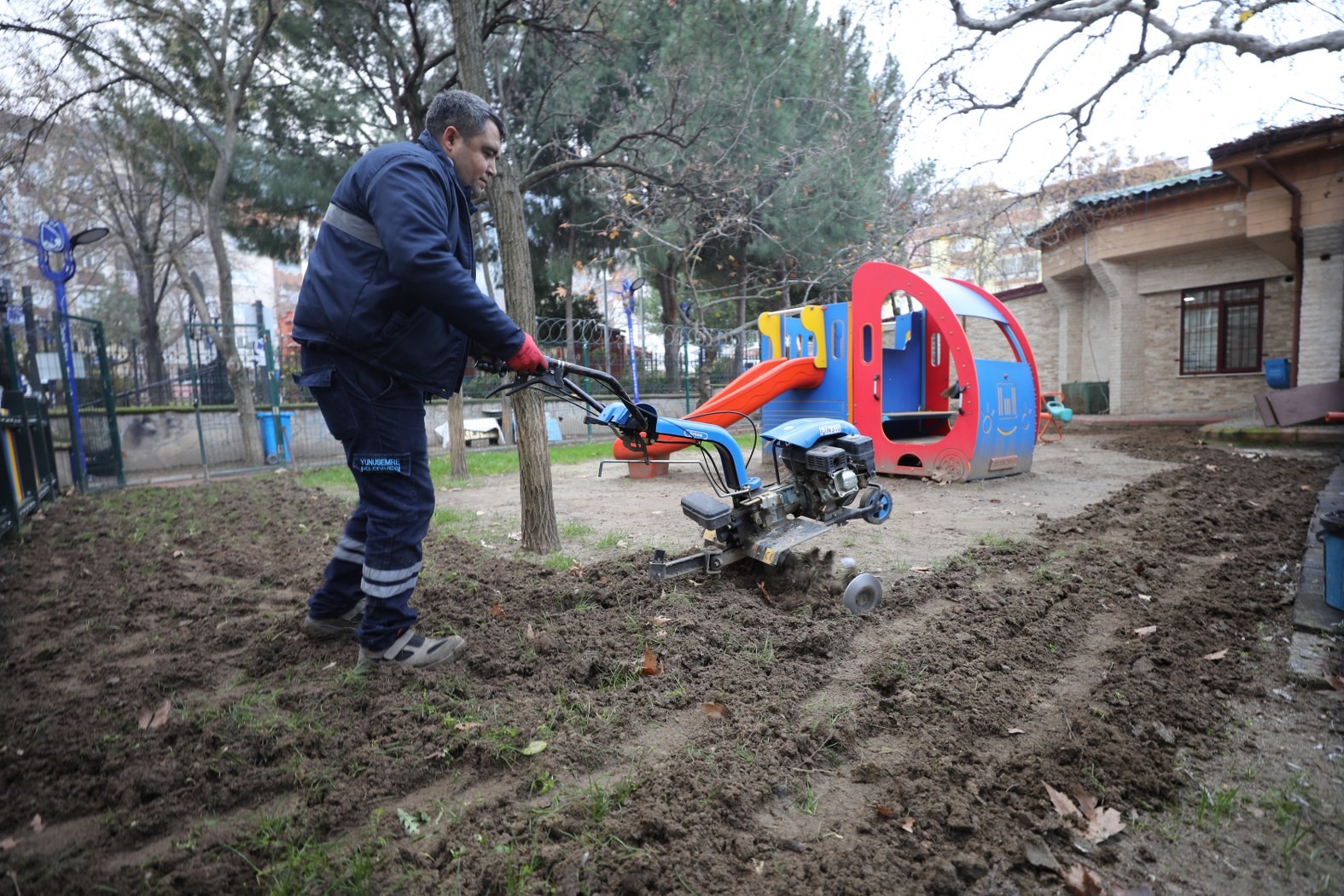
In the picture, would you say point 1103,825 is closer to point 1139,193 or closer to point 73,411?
point 73,411

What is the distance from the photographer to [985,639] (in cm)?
311

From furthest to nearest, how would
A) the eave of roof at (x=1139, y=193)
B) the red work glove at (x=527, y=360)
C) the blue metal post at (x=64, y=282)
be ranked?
the eave of roof at (x=1139, y=193)
the blue metal post at (x=64, y=282)
the red work glove at (x=527, y=360)

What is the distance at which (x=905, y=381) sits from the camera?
9289 mm

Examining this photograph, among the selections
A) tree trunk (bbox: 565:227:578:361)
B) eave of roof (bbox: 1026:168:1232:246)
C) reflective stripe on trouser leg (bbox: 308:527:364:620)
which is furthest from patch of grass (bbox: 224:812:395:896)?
eave of roof (bbox: 1026:168:1232:246)

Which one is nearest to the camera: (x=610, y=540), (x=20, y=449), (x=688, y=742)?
(x=688, y=742)

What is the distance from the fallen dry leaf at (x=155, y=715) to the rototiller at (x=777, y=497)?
1.84 m

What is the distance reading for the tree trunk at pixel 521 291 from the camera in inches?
191

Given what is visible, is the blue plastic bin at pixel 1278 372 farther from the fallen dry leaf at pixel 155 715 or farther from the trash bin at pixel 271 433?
the trash bin at pixel 271 433

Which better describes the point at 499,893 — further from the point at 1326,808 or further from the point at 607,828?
the point at 1326,808

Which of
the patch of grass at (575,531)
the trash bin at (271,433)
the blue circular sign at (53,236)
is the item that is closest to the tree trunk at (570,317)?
the trash bin at (271,433)

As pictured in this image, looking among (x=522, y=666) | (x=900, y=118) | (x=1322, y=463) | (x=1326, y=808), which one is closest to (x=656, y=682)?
(x=522, y=666)

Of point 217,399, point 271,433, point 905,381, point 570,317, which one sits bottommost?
point 271,433

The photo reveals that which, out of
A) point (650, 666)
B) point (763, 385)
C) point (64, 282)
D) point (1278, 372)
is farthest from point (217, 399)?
point (1278, 372)

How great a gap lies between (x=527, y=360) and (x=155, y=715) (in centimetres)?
181
